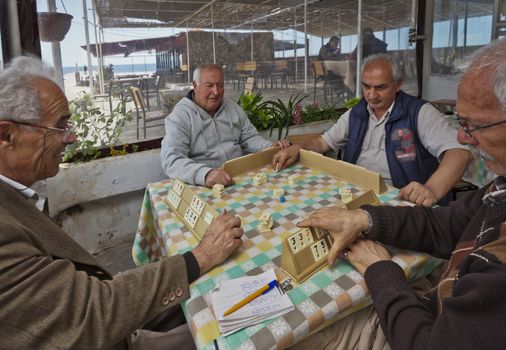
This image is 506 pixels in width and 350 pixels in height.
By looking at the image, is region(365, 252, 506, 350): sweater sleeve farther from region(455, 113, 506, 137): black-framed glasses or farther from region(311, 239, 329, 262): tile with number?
region(455, 113, 506, 137): black-framed glasses

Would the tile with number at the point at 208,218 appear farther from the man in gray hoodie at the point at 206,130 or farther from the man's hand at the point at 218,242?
the man in gray hoodie at the point at 206,130

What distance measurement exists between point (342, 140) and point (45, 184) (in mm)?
1972

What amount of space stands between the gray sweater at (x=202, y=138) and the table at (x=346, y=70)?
2.13 metres

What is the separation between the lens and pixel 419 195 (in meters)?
1.46

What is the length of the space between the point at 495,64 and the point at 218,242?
0.85 metres

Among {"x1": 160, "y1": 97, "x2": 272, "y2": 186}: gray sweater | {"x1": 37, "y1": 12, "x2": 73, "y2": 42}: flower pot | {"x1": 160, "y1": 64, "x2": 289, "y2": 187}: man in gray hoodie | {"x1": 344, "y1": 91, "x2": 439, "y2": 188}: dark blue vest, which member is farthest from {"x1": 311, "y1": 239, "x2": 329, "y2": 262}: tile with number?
{"x1": 37, "y1": 12, "x2": 73, "y2": 42}: flower pot

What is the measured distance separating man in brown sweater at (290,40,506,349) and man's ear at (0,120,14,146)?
2.77 ft

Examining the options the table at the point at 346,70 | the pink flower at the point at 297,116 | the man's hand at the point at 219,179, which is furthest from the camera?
the table at the point at 346,70

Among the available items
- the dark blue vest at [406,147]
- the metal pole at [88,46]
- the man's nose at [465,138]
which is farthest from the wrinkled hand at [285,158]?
the metal pole at [88,46]

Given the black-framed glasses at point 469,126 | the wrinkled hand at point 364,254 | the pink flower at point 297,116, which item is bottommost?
the wrinkled hand at point 364,254

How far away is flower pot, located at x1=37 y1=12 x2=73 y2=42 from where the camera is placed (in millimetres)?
2305

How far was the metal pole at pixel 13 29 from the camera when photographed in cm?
210

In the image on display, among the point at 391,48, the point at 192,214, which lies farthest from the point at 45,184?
the point at 391,48

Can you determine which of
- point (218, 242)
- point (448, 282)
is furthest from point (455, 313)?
point (218, 242)
